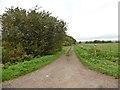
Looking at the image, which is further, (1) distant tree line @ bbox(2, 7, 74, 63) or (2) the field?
(1) distant tree line @ bbox(2, 7, 74, 63)

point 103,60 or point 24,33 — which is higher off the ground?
point 24,33

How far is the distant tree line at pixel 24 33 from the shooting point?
19406mm

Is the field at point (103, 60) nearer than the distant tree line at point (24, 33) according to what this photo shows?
Yes

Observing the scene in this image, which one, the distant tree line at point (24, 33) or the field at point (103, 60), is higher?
the distant tree line at point (24, 33)

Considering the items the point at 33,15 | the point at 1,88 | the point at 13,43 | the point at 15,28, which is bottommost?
the point at 1,88

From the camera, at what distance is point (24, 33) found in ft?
70.3

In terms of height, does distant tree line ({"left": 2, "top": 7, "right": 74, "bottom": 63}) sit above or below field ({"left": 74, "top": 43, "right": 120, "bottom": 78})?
above

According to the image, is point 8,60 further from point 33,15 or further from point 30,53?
point 33,15

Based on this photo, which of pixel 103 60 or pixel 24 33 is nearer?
pixel 103 60

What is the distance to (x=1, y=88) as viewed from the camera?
298 inches

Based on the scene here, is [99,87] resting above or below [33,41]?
below

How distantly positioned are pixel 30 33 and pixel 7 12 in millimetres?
3281

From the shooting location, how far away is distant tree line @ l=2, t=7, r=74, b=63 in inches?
764

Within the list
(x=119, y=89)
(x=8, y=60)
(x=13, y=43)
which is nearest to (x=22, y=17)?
(x=13, y=43)
